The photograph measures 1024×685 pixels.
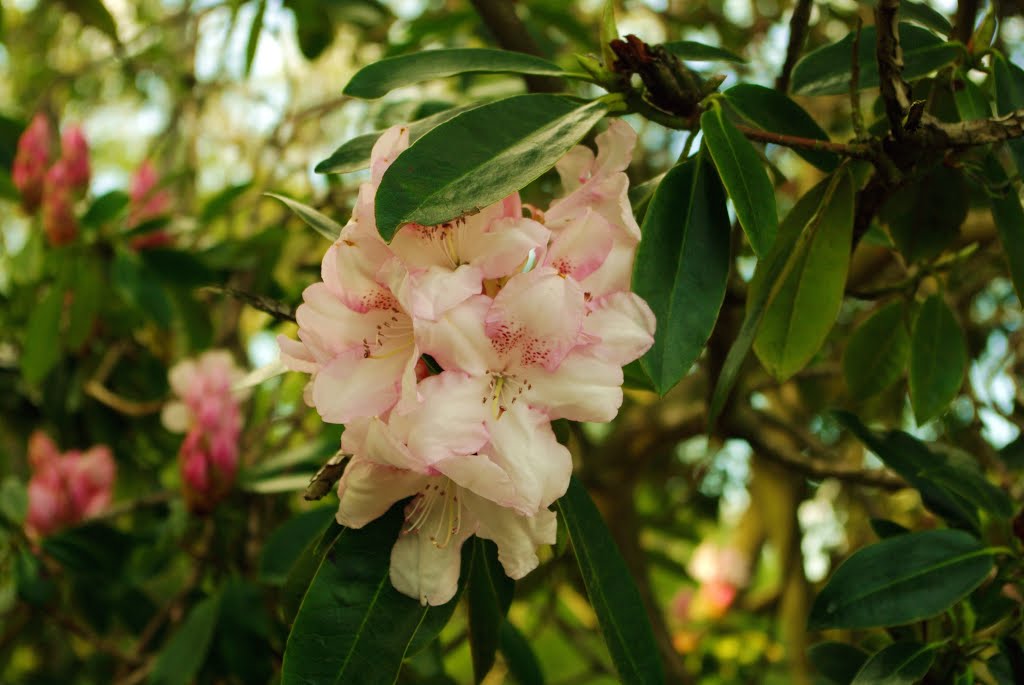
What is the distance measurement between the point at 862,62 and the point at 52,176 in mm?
1409

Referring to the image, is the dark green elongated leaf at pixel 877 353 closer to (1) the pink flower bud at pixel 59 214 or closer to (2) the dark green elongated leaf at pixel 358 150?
(2) the dark green elongated leaf at pixel 358 150

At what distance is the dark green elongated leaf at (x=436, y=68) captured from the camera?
74cm

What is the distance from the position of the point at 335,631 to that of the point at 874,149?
0.53 metres

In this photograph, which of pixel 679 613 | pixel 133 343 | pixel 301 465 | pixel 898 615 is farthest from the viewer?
pixel 679 613

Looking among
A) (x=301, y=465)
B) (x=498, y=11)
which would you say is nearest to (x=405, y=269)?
(x=498, y=11)

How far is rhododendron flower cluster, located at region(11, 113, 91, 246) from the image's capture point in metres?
1.63

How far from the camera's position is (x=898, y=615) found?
792 mm

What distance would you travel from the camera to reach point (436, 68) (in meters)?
0.76

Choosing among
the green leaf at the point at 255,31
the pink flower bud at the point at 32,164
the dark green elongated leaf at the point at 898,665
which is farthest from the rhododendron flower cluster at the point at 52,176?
the dark green elongated leaf at the point at 898,665

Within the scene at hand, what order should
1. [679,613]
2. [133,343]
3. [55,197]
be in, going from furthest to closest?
[679,613], [133,343], [55,197]

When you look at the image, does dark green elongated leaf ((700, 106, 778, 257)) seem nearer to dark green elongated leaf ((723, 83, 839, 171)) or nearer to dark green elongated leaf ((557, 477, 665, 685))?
dark green elongated leaf ((723, 83, 839, 171))

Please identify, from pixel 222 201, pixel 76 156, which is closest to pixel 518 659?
pixel 222 201

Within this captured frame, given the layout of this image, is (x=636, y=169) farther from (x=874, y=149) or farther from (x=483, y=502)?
(x=483, y=502)

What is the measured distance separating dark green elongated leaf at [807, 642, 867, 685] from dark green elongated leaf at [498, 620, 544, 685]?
0.95 feet
